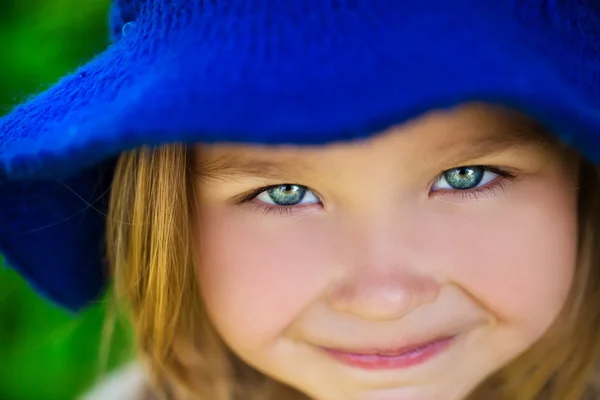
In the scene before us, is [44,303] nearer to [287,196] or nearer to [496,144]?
[287,196]

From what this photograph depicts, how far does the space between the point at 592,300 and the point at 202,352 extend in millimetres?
615

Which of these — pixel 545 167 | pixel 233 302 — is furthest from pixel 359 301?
pixel 545 167

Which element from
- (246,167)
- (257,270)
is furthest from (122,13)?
(257,270)

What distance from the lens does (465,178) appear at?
3.03 ft

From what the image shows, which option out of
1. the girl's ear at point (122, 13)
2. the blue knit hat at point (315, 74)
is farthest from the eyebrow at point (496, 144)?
the girl's ear at point (122, 13)

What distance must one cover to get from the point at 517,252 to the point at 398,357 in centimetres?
20

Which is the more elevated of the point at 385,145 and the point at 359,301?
the point at 385,145

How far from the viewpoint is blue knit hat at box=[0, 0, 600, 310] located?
62cm

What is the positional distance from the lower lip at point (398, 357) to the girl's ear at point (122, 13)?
19.2 inches

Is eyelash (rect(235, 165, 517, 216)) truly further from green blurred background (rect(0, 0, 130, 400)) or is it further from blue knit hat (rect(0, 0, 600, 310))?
green blurred background (rect(0, 0, 130, 400))

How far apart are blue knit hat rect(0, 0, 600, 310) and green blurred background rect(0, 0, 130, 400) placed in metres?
0.90

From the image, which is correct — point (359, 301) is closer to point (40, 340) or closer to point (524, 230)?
point (524, 230)

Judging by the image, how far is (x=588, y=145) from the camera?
704 mm

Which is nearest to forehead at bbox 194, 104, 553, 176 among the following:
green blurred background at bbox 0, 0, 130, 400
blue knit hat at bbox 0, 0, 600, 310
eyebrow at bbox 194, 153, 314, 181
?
eyebrow at bbox 194, 153, 314, 181
